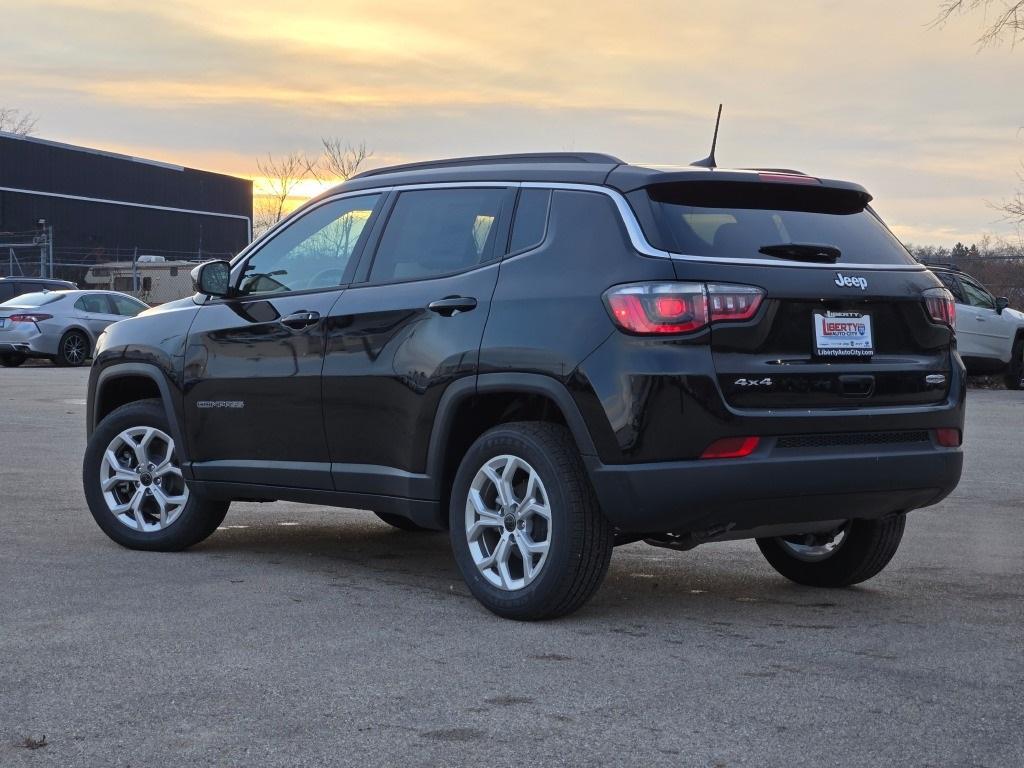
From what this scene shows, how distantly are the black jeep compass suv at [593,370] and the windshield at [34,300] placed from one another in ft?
71.8

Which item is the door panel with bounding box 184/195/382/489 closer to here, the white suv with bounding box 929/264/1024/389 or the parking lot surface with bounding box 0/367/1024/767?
the parking lot surface with bounding box 0/367/1024/767

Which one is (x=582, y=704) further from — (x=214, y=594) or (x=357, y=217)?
(x=357, y=217)

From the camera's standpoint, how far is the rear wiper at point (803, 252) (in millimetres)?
5872

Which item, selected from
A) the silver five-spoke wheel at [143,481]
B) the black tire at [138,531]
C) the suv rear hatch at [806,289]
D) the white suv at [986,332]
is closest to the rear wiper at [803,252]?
the suv rear hatch at [806,289]

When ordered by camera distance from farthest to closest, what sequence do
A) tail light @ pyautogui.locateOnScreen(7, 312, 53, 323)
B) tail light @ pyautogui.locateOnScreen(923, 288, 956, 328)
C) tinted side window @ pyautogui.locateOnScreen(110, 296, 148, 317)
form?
tinted side window @ pyautogui.locateOnScreen(110, 296, 148, 317) < tail light @ pyautogui.locateOnScreen(7, 312, 53, 323) < tail light @ pyautogui.locateOnScreen(923, 288, 956, 328)

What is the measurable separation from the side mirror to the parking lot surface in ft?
4.34

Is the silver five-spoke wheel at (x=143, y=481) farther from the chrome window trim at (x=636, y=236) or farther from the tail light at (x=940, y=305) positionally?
the tail light at (x=940, y=305)

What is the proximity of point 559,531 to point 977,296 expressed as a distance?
59.5ft

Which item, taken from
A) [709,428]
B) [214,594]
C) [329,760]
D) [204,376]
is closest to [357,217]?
[204,376]

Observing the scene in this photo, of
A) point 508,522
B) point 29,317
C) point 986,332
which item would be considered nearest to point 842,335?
point 508,522

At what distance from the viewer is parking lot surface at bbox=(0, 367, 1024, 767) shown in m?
4.27

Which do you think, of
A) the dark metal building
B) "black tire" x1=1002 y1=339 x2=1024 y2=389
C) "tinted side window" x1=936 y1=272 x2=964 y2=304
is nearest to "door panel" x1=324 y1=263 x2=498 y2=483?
"tinted side window" x1=936 y1=272 x2=964 y2=304

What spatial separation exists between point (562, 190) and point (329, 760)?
283 cm

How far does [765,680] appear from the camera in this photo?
503 cm
